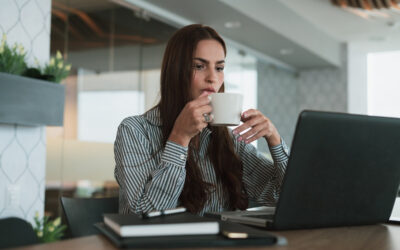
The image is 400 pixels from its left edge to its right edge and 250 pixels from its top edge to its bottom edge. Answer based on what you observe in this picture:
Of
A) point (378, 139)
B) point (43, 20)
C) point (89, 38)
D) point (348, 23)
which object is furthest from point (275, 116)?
point (378, 139)

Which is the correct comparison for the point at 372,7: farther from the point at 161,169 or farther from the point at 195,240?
the point at 195,240

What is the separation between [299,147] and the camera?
0.84 m

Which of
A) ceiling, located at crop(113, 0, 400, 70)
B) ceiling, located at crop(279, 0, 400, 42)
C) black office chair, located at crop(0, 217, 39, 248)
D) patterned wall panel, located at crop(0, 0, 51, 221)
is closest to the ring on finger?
black office chair, located at crop(0, 217, 39, 248)

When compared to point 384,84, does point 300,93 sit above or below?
below

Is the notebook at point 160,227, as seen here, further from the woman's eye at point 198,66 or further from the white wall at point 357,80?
the white wall at point 357,80

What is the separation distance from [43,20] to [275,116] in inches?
166

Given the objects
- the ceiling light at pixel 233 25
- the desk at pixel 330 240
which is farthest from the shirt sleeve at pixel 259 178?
the ceiling light at pixel 233 25

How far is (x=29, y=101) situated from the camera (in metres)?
2.19

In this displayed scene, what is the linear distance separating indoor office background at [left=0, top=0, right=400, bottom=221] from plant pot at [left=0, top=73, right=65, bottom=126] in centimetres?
12

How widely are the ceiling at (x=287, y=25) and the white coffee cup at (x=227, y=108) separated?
107 inches

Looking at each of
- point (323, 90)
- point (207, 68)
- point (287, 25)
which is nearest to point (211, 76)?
point (207, 68)

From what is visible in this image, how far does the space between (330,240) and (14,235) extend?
2.46 ft

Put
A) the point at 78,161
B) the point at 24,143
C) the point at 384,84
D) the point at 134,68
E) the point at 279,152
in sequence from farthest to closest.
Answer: the point at 384,84
the point at 134,68
the point at 78,161
the point at 24,143
the point at 279,152

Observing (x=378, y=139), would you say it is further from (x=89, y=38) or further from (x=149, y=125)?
(x=89, y=38)
